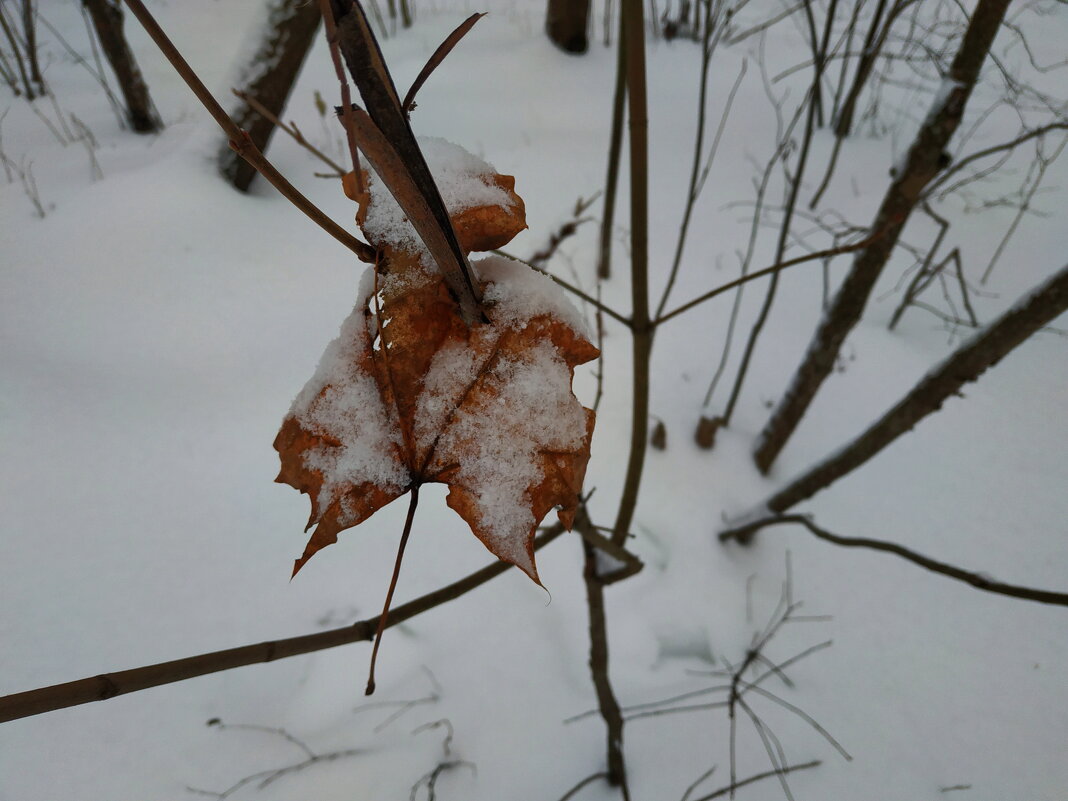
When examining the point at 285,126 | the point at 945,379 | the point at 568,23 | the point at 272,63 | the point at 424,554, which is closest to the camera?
the point at 285,126

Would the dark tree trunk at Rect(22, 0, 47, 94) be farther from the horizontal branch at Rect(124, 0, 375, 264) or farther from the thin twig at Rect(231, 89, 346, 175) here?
the horizontal branch at Rect(124, 0, 375, 264)

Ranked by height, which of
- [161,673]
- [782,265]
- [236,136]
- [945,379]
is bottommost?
[945,379]

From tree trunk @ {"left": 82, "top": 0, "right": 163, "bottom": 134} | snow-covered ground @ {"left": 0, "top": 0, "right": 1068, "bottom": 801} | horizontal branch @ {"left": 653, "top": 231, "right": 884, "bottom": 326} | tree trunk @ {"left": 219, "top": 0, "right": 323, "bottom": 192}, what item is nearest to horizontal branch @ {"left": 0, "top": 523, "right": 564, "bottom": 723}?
horizontal branch @ {"left": 653, "top": 231, "right": 884, "bottom": 326}

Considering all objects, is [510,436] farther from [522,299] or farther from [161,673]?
[161,673]

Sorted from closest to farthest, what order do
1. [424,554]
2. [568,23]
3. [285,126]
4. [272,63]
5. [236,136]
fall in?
[236,136], [285,126], [424,554], [272,63], [568,23]

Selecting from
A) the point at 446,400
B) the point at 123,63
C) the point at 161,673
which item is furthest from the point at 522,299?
the point at 123,63

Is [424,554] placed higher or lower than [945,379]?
lower

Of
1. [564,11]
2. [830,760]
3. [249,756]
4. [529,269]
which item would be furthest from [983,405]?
[564,11]
